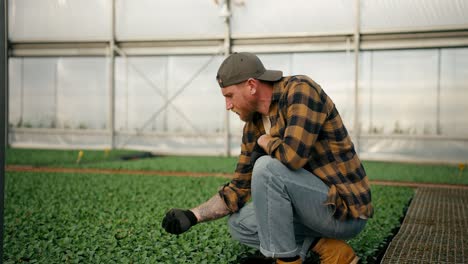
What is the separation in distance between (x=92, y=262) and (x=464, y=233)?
2.26 metres

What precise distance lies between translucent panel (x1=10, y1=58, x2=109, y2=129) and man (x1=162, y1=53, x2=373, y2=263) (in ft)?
31.9

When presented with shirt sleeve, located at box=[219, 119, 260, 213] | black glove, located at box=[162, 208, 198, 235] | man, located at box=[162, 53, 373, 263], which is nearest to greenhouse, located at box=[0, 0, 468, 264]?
shirt sleeve, located at box=[219, 119, 260, 213]

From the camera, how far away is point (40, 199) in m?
4.69

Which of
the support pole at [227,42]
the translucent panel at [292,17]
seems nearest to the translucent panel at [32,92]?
the support pole at [227,42]

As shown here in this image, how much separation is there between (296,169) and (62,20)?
10.6m

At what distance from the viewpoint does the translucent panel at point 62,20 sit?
11344mm

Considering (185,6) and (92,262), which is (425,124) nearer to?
(185,6)

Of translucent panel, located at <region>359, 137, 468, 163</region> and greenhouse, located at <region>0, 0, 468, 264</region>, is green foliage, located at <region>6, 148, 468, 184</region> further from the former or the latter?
translucent panel, located at <region>359, 137, 468, 163</region>

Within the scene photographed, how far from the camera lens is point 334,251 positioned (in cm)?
214

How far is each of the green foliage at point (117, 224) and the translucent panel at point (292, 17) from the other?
504 centimetres

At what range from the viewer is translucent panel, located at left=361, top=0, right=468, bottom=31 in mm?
9523

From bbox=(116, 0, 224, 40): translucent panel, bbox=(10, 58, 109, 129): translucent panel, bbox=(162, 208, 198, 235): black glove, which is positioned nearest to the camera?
bbox=(162, 208, 198, 235): black glove

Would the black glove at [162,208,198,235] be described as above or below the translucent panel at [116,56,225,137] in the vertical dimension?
below

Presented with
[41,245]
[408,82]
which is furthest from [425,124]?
[41,245]
